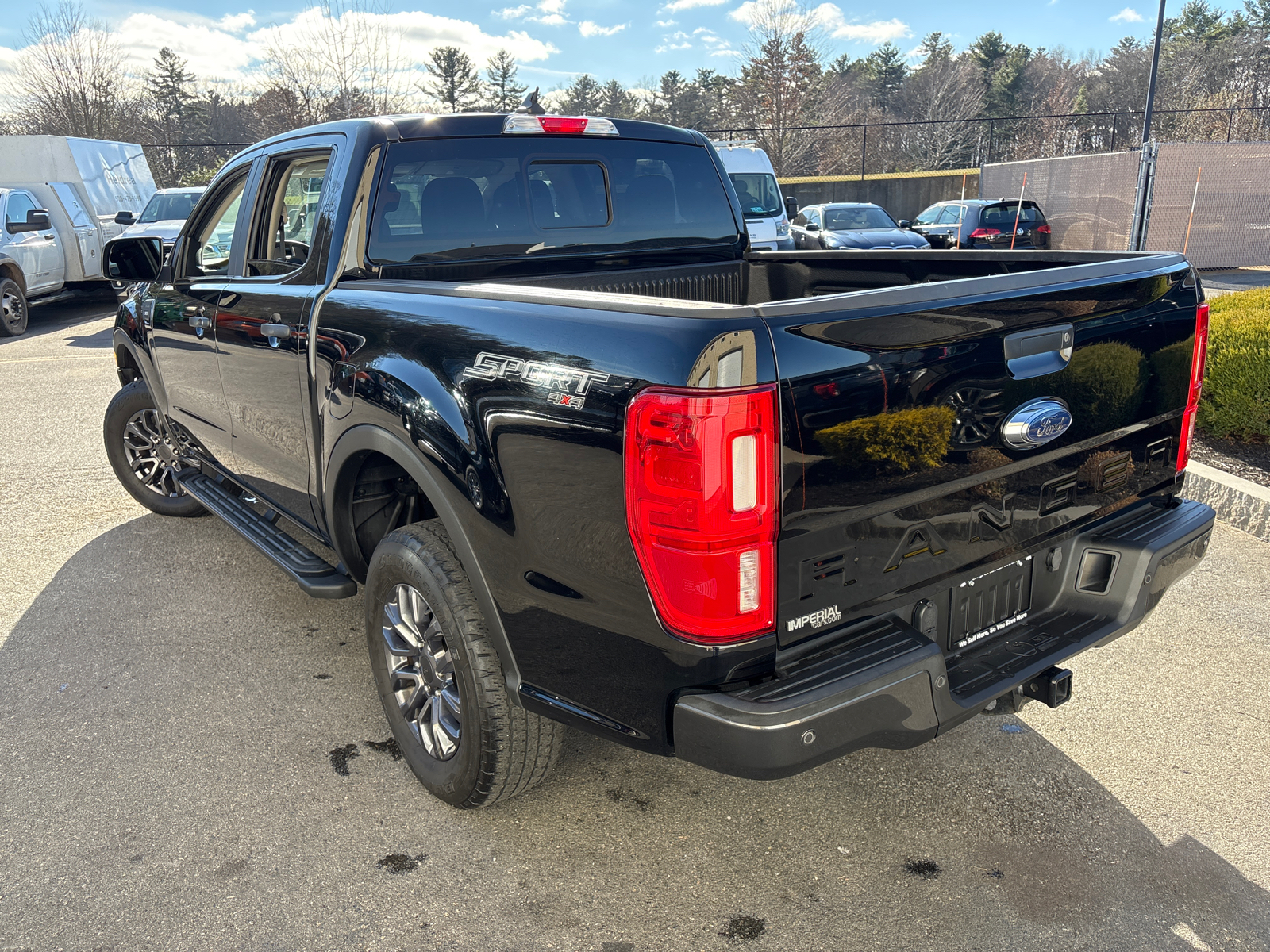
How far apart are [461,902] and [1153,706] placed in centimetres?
249

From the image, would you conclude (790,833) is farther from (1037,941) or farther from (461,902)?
(461,902)

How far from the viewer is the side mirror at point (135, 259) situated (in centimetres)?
479

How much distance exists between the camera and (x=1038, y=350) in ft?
7.61

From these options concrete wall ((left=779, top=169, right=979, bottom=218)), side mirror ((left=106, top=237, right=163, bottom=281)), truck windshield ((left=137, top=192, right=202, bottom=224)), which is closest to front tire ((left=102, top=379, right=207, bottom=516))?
side mirror ((left=106, top=237, right=163, bottom=281))

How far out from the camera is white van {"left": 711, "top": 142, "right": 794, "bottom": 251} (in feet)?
53.3

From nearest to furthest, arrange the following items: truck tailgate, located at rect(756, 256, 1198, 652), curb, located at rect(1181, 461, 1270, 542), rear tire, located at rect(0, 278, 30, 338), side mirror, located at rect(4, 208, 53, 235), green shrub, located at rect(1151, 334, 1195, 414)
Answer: truck tailgate, located at rect(756, 256, 1198, 652) < green shrub, located at rect(1151, 334, 1195, 414) < curb, located at rect(1181, 461, 1270, 542) < rear tire, located at rect(0, 278, 30, 338) < side mirror, located at rect(4, 208, 53, 235)

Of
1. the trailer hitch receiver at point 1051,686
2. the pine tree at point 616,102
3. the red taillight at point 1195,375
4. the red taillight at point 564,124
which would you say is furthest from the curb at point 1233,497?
the pine tree at point 616,102

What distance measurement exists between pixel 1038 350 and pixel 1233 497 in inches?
143

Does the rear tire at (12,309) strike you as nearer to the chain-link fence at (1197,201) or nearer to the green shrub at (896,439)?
the green shrub at (896,439)

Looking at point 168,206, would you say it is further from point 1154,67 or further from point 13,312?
point 1154,67

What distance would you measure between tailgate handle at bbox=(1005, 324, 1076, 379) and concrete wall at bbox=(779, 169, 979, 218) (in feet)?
99.3

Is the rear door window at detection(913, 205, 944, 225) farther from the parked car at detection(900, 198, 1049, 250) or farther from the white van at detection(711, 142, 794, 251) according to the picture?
the white van at detection(711, 142, 794, 251)

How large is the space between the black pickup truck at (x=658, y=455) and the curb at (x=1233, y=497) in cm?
247

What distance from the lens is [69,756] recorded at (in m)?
3.20
